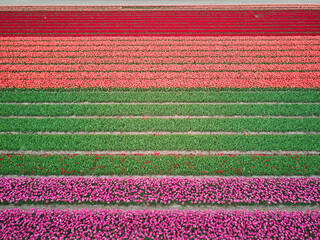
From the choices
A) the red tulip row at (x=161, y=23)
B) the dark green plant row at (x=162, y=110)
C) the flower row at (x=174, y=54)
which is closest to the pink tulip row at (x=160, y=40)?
the red tulip row at (x=161, y=23)

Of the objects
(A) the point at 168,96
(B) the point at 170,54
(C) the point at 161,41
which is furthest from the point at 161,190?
(C) the point at 161,41

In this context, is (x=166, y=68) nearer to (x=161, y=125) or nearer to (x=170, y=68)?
(x=170, y=68)

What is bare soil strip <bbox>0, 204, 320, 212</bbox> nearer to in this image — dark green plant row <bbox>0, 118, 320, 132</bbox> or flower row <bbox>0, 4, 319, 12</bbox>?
dark green plant row <bbox>0, 118, 320, 132</bbox>

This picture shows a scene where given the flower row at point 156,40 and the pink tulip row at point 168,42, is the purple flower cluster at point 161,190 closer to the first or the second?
the pink tulip row at point 168,42

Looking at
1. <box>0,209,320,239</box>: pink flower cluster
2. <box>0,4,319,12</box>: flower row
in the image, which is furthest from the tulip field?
<box>0,4,319,12</box>: flower row

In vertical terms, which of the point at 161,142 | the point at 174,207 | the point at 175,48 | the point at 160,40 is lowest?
the point at 174,207

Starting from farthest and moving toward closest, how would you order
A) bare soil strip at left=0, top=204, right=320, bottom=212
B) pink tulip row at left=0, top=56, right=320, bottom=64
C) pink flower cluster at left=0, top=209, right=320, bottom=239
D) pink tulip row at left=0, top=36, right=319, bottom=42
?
pink tulip row at left=0, top=36, right=319, bottom=42 → pink tulip row at left=0, top=56, right=320, bottom=64 → bare soil strip at left=0, top=204, right=320, bottom=212 → pink flower cluster at left=0, top=209, right=320, bottom=239

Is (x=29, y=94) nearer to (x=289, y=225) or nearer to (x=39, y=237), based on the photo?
(x=39, y=237)

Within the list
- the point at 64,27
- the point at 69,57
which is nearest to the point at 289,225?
the point at 69,57
